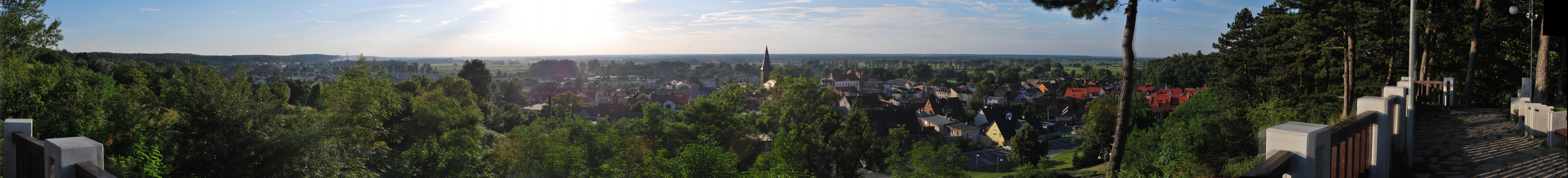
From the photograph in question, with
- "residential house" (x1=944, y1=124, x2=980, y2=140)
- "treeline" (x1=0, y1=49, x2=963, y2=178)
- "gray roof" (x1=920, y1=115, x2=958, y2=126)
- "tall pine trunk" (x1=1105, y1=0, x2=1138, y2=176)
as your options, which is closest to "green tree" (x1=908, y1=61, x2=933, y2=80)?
"gray roof" (x1=920, y1=115, x2=958, y2=126)

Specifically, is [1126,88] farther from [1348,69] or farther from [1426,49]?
Result: [1348,69]

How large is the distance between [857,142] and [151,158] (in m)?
11.4

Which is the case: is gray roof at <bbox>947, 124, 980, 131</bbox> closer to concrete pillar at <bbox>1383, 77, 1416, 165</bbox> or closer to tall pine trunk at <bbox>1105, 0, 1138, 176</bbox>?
tall pine trunk at <bbox>1105, 0, 1138, 176</bbox>

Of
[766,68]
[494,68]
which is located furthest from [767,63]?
[494,68]

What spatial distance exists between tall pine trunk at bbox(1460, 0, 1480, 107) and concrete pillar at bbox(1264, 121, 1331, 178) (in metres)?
10.1

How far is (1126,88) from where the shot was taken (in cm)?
754

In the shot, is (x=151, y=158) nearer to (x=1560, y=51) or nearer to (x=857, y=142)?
(x=857, y=142)

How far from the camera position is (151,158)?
909 centimetres

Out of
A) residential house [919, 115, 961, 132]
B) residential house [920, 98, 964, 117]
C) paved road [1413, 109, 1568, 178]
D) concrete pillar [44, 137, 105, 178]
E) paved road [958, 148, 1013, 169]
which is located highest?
concrete pillar [44, 137, 105, 178]

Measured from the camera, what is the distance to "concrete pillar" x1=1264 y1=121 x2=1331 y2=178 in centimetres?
219

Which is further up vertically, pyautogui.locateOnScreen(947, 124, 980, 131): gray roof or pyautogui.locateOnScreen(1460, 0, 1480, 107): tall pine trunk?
pyautogui.locateOnScreen(1460, 0, 1480, 107): tall pine trunk

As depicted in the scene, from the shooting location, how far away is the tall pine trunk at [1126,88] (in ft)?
24.3

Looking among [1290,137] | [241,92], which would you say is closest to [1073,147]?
[241,92]

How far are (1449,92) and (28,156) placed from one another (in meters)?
12.4
